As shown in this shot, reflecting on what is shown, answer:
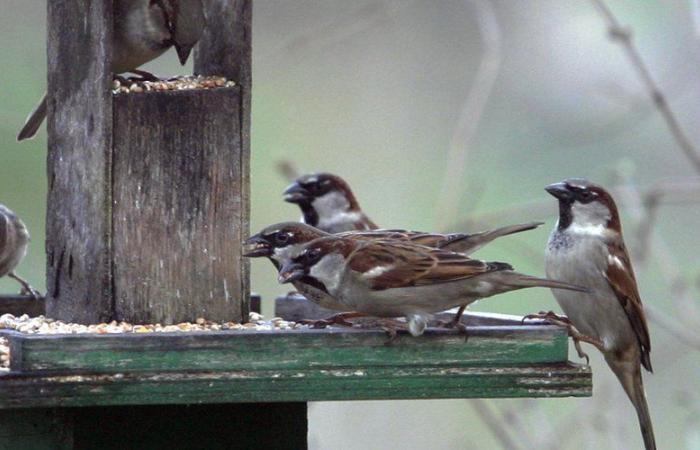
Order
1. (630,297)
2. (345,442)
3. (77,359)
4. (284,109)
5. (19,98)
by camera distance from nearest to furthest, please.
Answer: (77,359) → (630,297) → (19,98) → (345,442) → (284,109)

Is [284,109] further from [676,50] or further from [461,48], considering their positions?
[676,50]

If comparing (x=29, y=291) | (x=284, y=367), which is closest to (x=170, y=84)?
(x=284, y=367)

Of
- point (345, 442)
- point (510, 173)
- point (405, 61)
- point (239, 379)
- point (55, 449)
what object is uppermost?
point (405, 61)

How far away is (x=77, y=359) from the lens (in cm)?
277

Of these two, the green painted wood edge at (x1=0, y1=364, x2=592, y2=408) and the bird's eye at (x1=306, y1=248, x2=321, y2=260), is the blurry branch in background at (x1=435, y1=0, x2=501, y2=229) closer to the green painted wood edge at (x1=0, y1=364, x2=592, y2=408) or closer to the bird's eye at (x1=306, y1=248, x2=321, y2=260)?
the bird's eye at (x1=306, y1=248, x2=321, y2=260)

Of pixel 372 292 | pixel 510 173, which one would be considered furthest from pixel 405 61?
pixel 372 292

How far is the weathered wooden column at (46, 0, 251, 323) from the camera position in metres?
3.49

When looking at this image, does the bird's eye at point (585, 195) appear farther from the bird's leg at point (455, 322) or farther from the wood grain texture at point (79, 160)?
the wood grain texture at point (79, 160)

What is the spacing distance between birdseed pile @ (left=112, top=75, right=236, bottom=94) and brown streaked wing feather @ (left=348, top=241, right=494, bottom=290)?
58 cm

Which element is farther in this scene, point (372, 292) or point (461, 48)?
point (461, 48)

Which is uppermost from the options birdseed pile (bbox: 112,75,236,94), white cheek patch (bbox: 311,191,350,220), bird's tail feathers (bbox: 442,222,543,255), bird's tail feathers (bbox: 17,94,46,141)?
birdseed pile (bbox: 112,75,236,94)

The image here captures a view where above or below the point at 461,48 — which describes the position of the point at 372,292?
below

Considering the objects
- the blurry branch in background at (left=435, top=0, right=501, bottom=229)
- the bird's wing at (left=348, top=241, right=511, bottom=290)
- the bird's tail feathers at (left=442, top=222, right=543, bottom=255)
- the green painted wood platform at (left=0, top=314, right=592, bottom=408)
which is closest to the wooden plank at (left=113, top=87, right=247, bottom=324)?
the bird's wing at (left=348, top=241, right=511, bottom=290)

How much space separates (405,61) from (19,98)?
2.43 m
